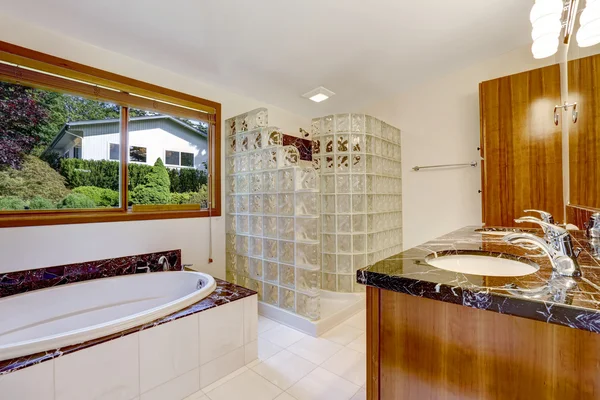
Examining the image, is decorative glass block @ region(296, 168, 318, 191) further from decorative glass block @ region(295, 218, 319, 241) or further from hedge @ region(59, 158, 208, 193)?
hedge @ region(59, 158, 208, 193)

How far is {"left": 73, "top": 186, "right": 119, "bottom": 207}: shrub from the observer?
2.06 m

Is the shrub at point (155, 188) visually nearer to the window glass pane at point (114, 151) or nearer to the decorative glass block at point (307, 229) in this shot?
the window glass pane at point (114, 151)

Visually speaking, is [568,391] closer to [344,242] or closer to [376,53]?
[344,242]

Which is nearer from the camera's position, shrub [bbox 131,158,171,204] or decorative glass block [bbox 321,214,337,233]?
shrub [bbox 131,158,171,204]

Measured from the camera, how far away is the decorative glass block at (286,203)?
7.34 ft

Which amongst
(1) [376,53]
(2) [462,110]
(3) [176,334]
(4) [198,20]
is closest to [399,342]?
(3) [176,334]

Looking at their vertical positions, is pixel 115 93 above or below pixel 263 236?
above

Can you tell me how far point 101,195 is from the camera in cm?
213

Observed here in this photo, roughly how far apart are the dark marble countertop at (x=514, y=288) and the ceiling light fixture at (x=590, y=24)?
3.06 ft

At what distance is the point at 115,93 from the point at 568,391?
2854 mm

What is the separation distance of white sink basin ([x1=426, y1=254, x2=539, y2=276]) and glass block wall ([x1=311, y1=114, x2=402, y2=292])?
5.19 feet

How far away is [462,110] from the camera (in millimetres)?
2863

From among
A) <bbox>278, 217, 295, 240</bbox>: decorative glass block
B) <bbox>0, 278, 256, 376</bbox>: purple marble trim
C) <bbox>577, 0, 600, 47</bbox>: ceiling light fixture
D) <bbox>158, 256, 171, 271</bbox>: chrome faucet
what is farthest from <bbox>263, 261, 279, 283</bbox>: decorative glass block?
<bbox>577, 0, 600, 47</bbox>: ceiling light fixture

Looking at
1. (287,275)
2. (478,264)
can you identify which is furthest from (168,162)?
(478,264)
